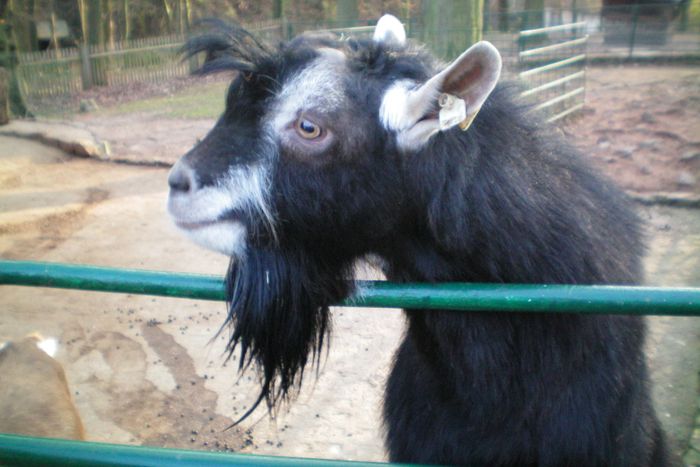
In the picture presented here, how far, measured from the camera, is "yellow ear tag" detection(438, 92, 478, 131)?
161 cm

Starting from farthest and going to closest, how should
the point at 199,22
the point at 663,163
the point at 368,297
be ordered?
the point at 663,163, the point at 199,22, the point at 368,297

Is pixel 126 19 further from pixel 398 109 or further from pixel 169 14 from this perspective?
pixel 398 109

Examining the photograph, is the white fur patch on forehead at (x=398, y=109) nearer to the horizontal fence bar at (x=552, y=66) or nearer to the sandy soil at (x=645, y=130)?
the sandy soil at (x=645, y=130)

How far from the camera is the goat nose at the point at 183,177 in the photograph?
1767 millimetres

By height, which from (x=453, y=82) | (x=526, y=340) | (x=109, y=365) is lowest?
(x=109, y=365)

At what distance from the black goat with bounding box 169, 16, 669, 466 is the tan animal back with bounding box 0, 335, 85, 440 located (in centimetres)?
138

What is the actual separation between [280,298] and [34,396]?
5.74 ft

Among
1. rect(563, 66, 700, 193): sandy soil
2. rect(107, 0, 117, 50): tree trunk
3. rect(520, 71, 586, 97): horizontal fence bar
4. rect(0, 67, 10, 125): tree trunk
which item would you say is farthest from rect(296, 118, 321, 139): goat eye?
rect(107, 0, 117, 50): tree trunk

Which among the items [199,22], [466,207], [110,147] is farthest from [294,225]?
[110,147]

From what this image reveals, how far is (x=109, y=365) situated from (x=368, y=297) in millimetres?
3055

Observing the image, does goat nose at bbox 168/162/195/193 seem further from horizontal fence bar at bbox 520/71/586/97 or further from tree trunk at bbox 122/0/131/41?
tree trunk at bbox 122/0/131/41

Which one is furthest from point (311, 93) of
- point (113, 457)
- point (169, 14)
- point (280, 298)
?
point (169, 14)

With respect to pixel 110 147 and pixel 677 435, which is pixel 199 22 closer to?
pixel 677 435

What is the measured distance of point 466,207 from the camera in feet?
5.82
